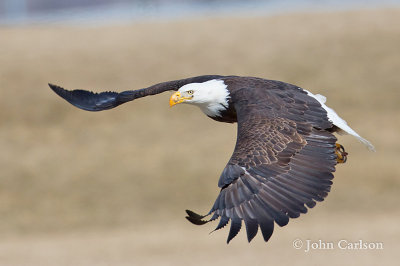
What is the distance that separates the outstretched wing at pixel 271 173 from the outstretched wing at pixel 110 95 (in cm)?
165

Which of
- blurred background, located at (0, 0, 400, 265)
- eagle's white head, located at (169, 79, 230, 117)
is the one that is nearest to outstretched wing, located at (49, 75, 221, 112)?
eagle's white head, located at (169, 79, 230, 117)

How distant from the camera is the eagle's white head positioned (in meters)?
10.7

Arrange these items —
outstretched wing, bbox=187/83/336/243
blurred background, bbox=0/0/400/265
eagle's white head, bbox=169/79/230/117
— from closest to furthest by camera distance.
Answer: outstretched wing, bbox=187/83/336/243
eagle's white head, bbox=169/79/230/117
blurred background, bbox=0/0/400/265

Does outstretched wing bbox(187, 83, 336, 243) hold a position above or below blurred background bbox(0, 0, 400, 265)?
below

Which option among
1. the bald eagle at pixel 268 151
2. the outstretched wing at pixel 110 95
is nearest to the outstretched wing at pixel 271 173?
the bald eagle at pixel 268 151

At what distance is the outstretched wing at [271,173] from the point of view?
8969mm

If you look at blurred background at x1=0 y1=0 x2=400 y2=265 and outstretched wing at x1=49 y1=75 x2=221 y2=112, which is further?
blurred background at x1=0 y1=0 x2=400 y2=265

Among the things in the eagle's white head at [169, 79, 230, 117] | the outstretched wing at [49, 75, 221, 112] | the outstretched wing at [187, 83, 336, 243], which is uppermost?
the outstretched wing at [49, 75, 221, 112]

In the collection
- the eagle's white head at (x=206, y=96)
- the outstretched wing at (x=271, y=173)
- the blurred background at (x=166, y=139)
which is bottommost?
the outstretched wing at (x=271, y=173)

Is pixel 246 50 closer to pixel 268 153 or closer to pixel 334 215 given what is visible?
pixel 334 215

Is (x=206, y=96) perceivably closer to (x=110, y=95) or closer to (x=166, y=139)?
(x=110, y=95)

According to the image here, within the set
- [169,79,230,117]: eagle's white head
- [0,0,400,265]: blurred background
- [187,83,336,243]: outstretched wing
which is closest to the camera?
[187,83,336,243]: outstretched wing

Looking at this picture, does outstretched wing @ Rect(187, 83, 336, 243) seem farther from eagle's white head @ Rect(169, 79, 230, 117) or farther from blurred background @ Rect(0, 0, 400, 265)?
blurred background @ Rect(0, 0, 400, 265)

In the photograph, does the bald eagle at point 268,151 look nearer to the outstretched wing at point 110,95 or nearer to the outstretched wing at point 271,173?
the outstretched wing at point 271,173
